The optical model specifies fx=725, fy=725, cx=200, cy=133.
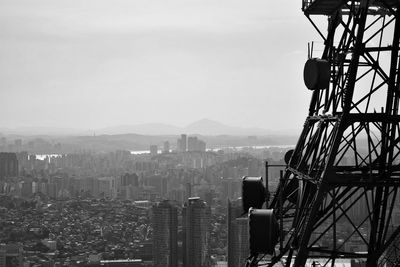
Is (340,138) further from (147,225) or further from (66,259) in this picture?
(147,225)

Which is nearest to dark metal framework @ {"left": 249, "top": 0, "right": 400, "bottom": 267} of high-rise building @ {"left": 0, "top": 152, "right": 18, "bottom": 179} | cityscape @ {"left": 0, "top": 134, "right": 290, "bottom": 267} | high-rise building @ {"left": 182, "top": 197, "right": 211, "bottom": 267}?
cityscape @ {"left": 0, "top": 134, "right": 290, "bottom": 267}

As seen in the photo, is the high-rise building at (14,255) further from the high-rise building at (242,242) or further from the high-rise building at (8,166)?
the high-rise building at (8,166)

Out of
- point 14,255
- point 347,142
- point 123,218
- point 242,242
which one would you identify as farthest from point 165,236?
point 347,142

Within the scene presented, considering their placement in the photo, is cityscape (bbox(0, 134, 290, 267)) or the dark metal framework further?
cityscape (bbox(0, 134, 290, 267))

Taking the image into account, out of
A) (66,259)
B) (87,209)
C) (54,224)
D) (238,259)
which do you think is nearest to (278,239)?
(238,259)

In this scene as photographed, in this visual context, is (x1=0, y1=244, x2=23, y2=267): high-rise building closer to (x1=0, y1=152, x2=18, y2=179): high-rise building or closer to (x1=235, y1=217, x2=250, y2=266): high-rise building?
(x1=235, y1=217, x2=250, y2=266): high-rise building

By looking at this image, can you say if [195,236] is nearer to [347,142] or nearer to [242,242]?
[242,242]
